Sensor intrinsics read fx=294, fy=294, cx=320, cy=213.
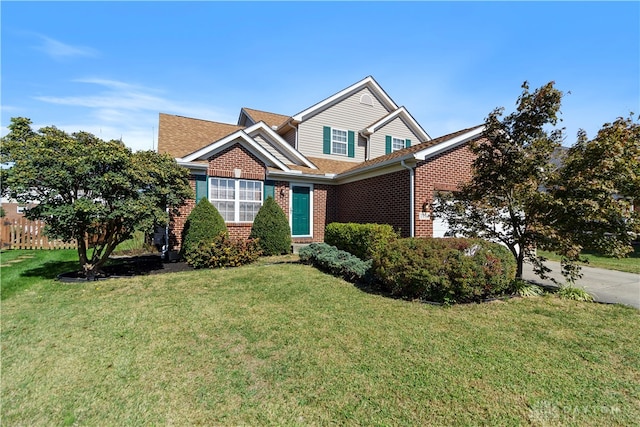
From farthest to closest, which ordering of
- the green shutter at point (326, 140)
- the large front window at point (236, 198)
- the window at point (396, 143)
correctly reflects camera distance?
1. the window at point (396, 143)
2. the green shutter at point (326, 140)
3. the large front window at point (236, 198)

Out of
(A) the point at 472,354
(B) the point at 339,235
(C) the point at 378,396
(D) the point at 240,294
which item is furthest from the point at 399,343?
(B) the point at 339,235

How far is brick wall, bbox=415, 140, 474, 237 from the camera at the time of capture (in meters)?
9.51

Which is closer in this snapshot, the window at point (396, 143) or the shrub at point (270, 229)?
the shrub at point (270, 229)

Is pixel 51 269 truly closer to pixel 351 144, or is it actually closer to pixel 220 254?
pixel 220 254

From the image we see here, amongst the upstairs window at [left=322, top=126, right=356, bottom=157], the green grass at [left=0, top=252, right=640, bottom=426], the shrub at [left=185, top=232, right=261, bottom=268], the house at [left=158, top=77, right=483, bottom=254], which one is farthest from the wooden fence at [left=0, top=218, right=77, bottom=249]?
the upstairs window at [left=322, top=126, right=356, bottom=157]

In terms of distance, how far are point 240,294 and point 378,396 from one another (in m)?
3.99

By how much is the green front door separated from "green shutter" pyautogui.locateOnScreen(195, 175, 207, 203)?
11.9ft

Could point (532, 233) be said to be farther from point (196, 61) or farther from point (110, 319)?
point (196, 61)

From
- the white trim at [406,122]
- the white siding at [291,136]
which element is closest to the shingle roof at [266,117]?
the white siding at [291,136]

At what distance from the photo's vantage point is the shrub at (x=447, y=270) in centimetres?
574

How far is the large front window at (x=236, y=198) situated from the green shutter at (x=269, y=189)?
21 centimetres

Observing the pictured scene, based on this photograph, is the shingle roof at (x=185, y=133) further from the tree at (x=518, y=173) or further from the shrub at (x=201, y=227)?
the tree at (x=518, y=173)

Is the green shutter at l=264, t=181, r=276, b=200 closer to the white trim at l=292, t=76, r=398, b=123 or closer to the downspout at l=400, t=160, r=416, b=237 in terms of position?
the white trim at l=292, t=76, r=398, b=123

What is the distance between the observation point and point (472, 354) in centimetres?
371
